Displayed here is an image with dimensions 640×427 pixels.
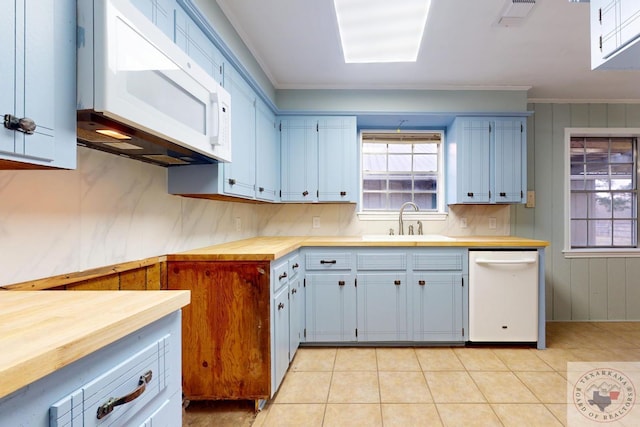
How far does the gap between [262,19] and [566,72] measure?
2.64 meters

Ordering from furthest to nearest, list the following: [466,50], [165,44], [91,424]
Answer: [466,50] → [165,44] → [91,424]

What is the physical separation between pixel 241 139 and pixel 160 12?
36.9 inches

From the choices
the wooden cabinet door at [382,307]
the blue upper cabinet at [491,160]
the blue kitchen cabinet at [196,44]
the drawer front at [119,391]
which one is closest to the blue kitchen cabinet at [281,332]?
the wooden cabinet door at [382,307]

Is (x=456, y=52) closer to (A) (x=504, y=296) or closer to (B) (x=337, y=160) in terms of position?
(B) (x=337, y=160)

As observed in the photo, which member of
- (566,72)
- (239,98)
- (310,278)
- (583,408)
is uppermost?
(566,72)

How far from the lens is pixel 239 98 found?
220 cm

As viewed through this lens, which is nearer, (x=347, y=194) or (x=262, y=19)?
(x=262, y=19)

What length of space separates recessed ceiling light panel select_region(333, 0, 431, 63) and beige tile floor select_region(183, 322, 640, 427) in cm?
239

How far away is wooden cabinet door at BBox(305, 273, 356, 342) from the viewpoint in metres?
2.78

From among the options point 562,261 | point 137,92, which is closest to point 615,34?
point 137,92

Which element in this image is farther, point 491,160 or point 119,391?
point 491,160

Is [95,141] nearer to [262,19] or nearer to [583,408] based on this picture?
[262,19]

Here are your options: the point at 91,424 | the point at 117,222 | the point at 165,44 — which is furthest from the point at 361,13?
the point at 91,424

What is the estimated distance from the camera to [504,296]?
273 cm
